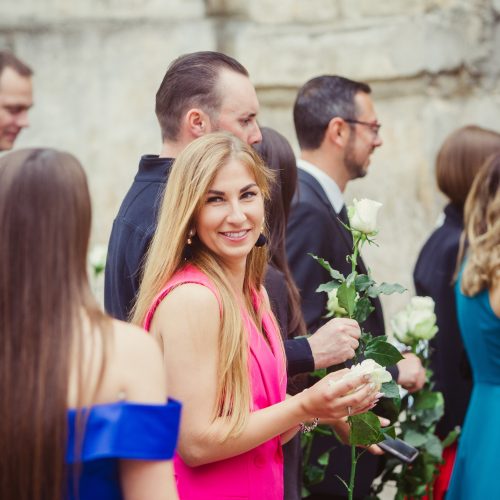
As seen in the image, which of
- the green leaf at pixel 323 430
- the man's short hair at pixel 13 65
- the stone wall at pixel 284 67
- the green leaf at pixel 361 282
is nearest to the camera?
the green leaf at pixel 361 282

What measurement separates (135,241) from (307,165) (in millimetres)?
1570

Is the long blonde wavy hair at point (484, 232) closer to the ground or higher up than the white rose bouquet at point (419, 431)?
higher up

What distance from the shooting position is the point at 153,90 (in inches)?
256

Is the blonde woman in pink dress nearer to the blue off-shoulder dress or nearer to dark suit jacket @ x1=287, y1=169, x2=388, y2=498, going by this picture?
the blue off-shoulder dress

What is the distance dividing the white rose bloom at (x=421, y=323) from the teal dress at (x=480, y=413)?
0.86 feet

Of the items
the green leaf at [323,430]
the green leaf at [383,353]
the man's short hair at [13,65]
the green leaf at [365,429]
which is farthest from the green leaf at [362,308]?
the man's short hair at [13,65]

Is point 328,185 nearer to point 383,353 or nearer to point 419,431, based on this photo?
point 419,431

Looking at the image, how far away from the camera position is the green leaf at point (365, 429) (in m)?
2.84

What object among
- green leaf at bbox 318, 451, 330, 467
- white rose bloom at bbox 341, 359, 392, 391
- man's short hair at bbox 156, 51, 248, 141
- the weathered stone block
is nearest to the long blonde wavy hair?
green leaf at bbox 318, 451, 330, 467

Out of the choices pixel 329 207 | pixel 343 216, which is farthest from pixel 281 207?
pixel 343 216

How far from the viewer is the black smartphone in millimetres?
3684

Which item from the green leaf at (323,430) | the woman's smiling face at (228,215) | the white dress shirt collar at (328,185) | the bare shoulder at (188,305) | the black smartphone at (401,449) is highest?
the white dress shirt collar at (328,185)

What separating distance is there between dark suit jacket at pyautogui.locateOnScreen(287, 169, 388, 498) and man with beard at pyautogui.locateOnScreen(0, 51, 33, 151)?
1.70 meters

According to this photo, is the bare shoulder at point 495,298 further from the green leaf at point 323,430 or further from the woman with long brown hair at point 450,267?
the woman with long brown hair at point 450,267
